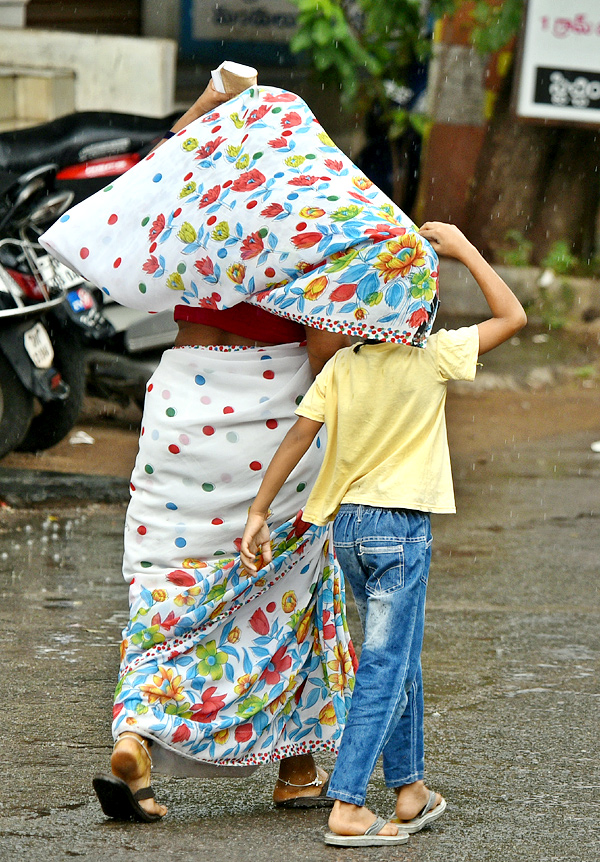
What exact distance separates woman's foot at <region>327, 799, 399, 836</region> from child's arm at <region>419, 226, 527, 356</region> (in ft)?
3.62

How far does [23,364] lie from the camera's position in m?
6.61

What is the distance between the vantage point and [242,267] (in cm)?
320

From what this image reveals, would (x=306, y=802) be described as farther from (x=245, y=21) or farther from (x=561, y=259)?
(x=245, y=21)

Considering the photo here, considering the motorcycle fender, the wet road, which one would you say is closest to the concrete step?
the motorcycle fender

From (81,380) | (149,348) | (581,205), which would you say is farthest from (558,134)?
(81,380)

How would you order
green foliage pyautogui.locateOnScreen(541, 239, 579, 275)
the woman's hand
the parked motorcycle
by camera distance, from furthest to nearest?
green foliage pyautogui.locateOnScreen(541, 239, 579, 275), the parked motorcycle, the woman's hand

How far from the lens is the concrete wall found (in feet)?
32.8

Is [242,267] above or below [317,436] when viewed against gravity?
above

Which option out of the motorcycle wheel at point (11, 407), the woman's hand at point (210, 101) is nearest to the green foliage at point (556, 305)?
the motorcycle wheel at point (11, 407)

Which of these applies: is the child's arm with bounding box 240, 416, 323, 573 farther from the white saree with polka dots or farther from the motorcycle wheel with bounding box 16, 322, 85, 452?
the motorcycle wheel with bounding box 16, 322, 85, 452

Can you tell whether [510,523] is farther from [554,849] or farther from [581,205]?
[581,205]

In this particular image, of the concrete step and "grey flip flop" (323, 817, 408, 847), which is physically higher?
the concrete step

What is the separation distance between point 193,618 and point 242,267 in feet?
2.79

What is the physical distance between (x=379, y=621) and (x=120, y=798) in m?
0.73
